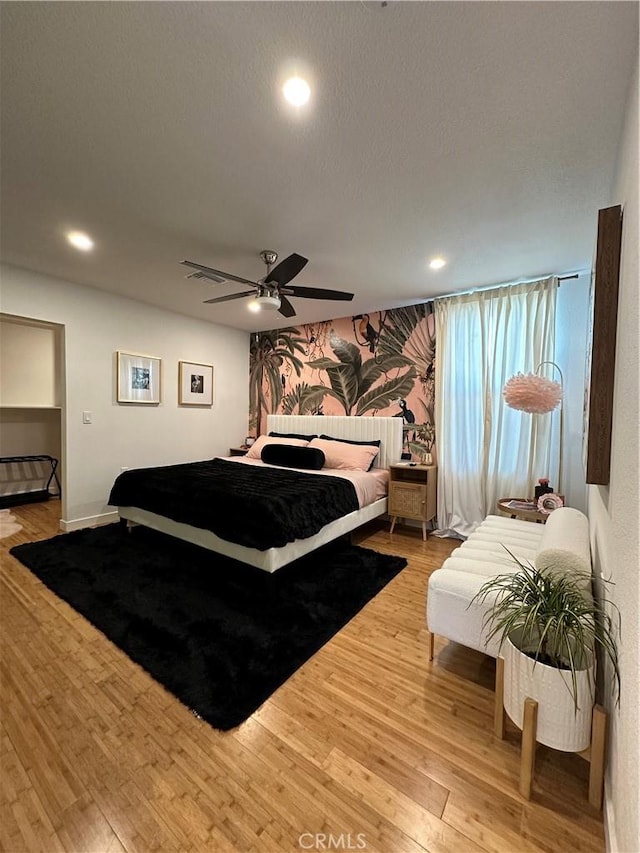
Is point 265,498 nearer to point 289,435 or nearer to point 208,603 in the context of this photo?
point 208,603

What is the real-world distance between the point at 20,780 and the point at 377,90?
2934 millimetres

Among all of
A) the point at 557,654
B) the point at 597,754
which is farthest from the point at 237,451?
the point at 597,754

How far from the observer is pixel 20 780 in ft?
3.95

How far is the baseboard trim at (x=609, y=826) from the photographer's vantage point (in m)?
0.95

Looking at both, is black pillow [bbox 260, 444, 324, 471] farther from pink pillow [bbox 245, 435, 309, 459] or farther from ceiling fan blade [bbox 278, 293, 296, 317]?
ceiling fan blade [bbox 278, 293, 296, 317]

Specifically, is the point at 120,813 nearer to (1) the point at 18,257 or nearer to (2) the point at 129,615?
(2) the point at 129,615

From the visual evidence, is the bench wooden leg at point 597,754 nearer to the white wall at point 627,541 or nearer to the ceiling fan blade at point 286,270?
the white wall at point 627,541

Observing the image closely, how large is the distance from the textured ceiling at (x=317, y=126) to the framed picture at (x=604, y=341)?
56cm

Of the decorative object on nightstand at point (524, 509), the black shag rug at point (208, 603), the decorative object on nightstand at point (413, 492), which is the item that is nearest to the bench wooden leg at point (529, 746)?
the black shag rug at point (208, 603)

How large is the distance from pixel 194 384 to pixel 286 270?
298 centimetres

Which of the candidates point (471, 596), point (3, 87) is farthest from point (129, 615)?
point (3, 87)

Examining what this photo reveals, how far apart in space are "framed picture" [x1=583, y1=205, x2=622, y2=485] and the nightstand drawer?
224 cm

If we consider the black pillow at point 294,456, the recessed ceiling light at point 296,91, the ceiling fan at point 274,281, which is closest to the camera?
the recessed ceiling light at point 296,91

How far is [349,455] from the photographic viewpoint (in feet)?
13.1
